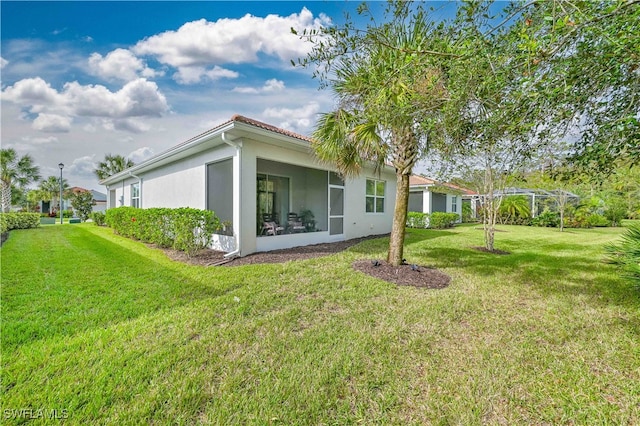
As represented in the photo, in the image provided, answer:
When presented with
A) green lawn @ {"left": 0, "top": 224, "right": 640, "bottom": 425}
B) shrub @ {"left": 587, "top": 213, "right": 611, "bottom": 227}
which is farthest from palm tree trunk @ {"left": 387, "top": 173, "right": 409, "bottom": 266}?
shrub @ {"left": 587, "top": 213, "right": 611, "bottom": 227}

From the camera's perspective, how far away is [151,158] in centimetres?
1093

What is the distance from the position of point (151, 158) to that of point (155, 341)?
9.98 metres

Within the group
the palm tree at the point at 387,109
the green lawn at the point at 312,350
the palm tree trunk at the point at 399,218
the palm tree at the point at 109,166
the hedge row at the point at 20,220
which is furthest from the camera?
the palm tree at the point at 109,166

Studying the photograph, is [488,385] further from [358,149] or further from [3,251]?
[3,251]

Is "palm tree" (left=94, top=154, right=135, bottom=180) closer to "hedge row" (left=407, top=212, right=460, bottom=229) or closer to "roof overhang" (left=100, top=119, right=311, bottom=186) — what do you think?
"roof overhang" (left=100, top=119, right=311, bottom=186)

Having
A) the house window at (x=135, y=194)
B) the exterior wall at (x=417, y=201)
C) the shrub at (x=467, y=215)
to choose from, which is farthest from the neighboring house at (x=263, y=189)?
the shrub at (x=467, y=215)

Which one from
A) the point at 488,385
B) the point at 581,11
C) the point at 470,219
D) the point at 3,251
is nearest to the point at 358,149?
the point at 581,11

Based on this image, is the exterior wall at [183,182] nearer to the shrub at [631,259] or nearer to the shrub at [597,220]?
the shrub at [631,259]

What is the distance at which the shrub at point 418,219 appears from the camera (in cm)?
1873

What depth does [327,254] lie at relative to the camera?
8273mm

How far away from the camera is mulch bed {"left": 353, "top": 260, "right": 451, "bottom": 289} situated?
5.59 metres

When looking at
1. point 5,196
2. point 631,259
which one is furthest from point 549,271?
point 5,196

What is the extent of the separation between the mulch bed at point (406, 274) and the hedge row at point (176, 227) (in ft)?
14.0

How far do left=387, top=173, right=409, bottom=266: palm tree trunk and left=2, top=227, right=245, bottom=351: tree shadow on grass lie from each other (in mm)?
3581
